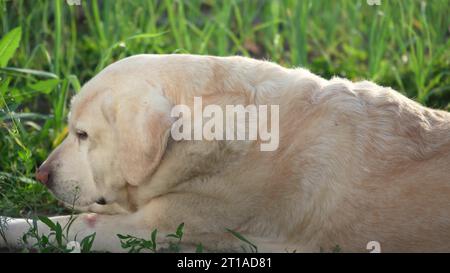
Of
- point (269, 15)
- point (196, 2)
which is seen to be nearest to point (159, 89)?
point (196, 2)

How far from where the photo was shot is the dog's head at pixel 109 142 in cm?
320

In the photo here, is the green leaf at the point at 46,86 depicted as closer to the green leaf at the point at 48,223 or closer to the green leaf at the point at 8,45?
the green leaf at the point at 8,45

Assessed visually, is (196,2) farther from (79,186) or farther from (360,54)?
(79,186)

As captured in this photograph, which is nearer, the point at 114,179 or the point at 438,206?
the point at 438,206

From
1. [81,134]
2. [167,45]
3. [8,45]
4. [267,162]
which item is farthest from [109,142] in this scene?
[167,45]

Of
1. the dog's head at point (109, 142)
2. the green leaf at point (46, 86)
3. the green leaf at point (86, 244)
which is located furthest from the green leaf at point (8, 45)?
the green leaf at point (86, 244)

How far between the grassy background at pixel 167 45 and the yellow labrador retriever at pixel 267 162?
747 mm

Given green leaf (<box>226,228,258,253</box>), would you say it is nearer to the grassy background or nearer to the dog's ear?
the dog's ear

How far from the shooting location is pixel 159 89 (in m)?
3.26

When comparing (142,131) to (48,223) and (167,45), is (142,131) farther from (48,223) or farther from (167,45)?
(167,45)
